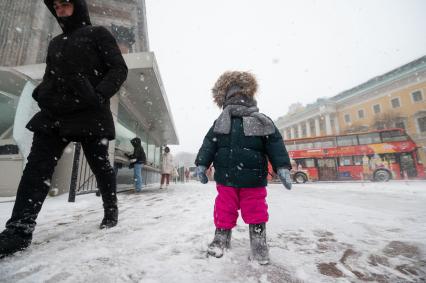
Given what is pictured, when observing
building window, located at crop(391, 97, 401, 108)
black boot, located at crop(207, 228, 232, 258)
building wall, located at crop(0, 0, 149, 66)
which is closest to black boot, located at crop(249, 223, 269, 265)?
black boot, located at crop(207, 228, 232, 258)

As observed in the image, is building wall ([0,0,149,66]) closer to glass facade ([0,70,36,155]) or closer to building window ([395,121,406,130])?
glass facade ([0,70,36,155])

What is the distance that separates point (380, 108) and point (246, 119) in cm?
3865

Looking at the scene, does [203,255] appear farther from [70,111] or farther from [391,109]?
[391,109]

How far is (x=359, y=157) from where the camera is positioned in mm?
14477

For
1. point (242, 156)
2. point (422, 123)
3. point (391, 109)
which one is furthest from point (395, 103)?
point (242, 156)

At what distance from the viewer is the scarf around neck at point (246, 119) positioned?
164cm

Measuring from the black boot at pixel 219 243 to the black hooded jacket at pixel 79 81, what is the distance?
3.89ft

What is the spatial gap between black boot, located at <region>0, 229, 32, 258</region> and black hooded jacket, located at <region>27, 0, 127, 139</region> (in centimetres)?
Answer: 68

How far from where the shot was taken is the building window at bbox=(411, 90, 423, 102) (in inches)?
1091

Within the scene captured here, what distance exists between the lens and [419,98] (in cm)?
2778

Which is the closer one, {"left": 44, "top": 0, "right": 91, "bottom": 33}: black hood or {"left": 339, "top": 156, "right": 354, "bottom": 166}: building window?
{"left": 44, "top": 0, "right": 91, "bottom": 33}: black hood

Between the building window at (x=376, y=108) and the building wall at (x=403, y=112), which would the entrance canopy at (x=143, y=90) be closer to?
the building wall at (x=403, y=112)

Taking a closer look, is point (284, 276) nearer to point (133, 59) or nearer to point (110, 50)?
point (110, 50)

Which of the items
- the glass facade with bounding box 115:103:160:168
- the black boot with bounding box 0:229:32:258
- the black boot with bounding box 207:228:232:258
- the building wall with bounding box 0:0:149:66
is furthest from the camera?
the building wall with bounding box 0:0:149:66
